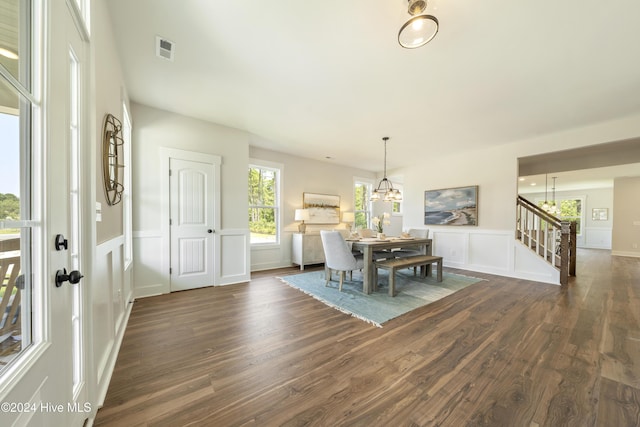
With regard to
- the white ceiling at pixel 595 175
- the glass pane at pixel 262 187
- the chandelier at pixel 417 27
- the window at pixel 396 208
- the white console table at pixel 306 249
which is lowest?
the white console table at pixel 306 249

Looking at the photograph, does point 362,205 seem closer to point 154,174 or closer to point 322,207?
point 322,207

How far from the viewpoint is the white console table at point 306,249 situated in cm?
512

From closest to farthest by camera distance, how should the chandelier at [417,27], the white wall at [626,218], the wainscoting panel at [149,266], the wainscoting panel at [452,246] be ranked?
the chandelier at [417,27] → the wainscoting panel at [149,266] → the wainscoting panel at [452,246] → the white wall at [626,218]

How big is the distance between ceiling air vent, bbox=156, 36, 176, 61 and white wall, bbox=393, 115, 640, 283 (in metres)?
4.61

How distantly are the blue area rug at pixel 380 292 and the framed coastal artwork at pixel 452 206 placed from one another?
1311 millimetres

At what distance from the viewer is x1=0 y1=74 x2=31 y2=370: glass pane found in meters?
0.68

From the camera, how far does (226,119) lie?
365 centimetres

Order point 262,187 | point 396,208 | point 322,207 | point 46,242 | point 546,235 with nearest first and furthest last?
point 46,242 → point 546,235 → point 262,187 → point 322,207 → point 396,208

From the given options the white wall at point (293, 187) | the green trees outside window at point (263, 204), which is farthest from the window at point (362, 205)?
the green trees outside window at point (263, 204)

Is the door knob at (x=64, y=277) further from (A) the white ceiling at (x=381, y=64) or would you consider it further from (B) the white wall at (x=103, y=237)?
(A) the white ceiling at (x=381, y=64)

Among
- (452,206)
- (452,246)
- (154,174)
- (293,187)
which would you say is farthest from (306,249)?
(452,206)

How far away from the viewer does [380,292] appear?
11.5 ft

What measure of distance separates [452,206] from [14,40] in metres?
6.11

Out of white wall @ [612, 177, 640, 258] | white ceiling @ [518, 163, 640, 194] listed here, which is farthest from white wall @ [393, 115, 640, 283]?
white wall @ [612, 177, 640, 258]
